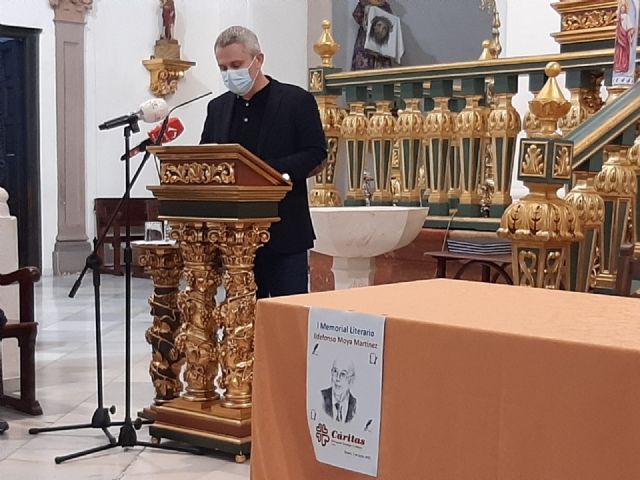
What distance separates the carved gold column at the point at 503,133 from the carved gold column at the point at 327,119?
127 centimetres

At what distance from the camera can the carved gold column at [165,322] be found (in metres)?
4.26

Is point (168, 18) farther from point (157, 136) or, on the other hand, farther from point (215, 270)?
point (215, 270)

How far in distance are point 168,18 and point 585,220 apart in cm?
957

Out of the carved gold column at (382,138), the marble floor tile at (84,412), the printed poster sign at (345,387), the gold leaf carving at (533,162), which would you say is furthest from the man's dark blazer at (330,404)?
the carved gold column at (382,138)

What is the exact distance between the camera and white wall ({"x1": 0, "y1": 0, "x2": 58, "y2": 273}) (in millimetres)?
12000

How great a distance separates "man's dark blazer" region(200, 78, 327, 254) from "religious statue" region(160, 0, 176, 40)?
30.2ft

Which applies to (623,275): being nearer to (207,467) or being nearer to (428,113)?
(207,467)

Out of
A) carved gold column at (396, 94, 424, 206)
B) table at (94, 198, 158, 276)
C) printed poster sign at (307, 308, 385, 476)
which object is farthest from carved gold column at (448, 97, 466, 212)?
table at (94, 198, 158, 276)

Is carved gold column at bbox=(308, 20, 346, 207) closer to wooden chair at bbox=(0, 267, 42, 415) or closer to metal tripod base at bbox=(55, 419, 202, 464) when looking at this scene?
wooden chair at bbox=(0, 267, 42, 415)

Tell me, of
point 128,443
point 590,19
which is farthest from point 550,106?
point 128,443

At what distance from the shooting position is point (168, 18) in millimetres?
12977

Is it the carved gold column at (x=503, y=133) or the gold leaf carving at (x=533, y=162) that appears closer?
the gold leaf carving at (x=533, y=162)

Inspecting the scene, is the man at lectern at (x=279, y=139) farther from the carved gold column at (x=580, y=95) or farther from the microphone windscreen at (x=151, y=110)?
the carved gold column at (x=580, y=95)

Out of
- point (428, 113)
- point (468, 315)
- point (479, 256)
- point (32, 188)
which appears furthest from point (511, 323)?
point (32, 188)
